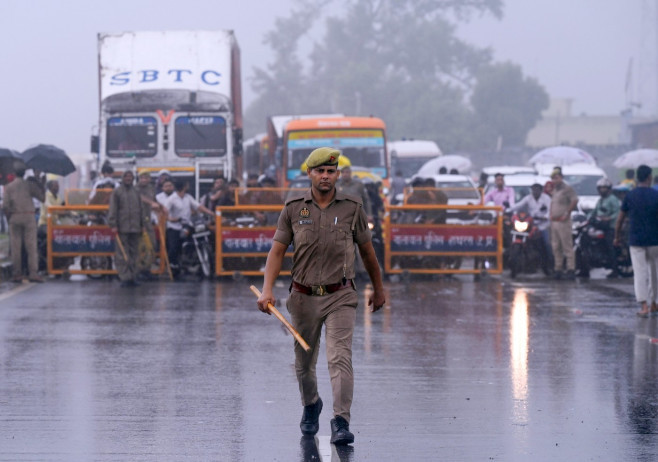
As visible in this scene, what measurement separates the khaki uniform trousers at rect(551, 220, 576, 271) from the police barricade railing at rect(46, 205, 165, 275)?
243 inches

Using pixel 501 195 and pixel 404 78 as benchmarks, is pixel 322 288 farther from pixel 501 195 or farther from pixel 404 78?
pixel 404 78

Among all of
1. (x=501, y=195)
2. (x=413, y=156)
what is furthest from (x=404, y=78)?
(x=501, y=195)

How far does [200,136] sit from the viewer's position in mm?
26219

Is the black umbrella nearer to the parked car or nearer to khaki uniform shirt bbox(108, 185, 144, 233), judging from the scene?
khaki uniform shirt bbox(108, 185, 144, 233)

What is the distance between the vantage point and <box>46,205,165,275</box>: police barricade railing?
19.6 m

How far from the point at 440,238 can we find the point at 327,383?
10336 millimetres

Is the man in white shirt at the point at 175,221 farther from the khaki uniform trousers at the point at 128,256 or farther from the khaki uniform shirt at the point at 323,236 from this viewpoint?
the khaki uniform shirt at the point at 323,236

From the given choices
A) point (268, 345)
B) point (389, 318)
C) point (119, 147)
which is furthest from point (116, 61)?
point (268, 345)

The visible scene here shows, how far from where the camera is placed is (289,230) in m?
7.44

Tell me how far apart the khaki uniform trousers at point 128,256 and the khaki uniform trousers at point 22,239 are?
138cm

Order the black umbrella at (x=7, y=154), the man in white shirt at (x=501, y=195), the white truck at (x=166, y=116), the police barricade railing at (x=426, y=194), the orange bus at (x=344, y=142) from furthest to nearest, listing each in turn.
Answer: the black umbrella at (x=7, y=154), the orange bus at (x=344, y=142), the white truck at (x=166, y=116), the man in white shirt at (x=501, y=195), the police barricade railing at (x=426, y=194)

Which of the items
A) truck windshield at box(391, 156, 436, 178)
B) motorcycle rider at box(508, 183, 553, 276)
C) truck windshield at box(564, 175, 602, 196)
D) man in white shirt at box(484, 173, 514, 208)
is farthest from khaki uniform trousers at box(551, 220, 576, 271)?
truck windshield at box(391, 156, 436, 178)

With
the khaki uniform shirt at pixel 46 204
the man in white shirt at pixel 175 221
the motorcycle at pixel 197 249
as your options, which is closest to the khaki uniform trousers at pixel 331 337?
the motorcycle at pixel 197 249

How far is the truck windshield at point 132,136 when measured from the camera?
26047mm
